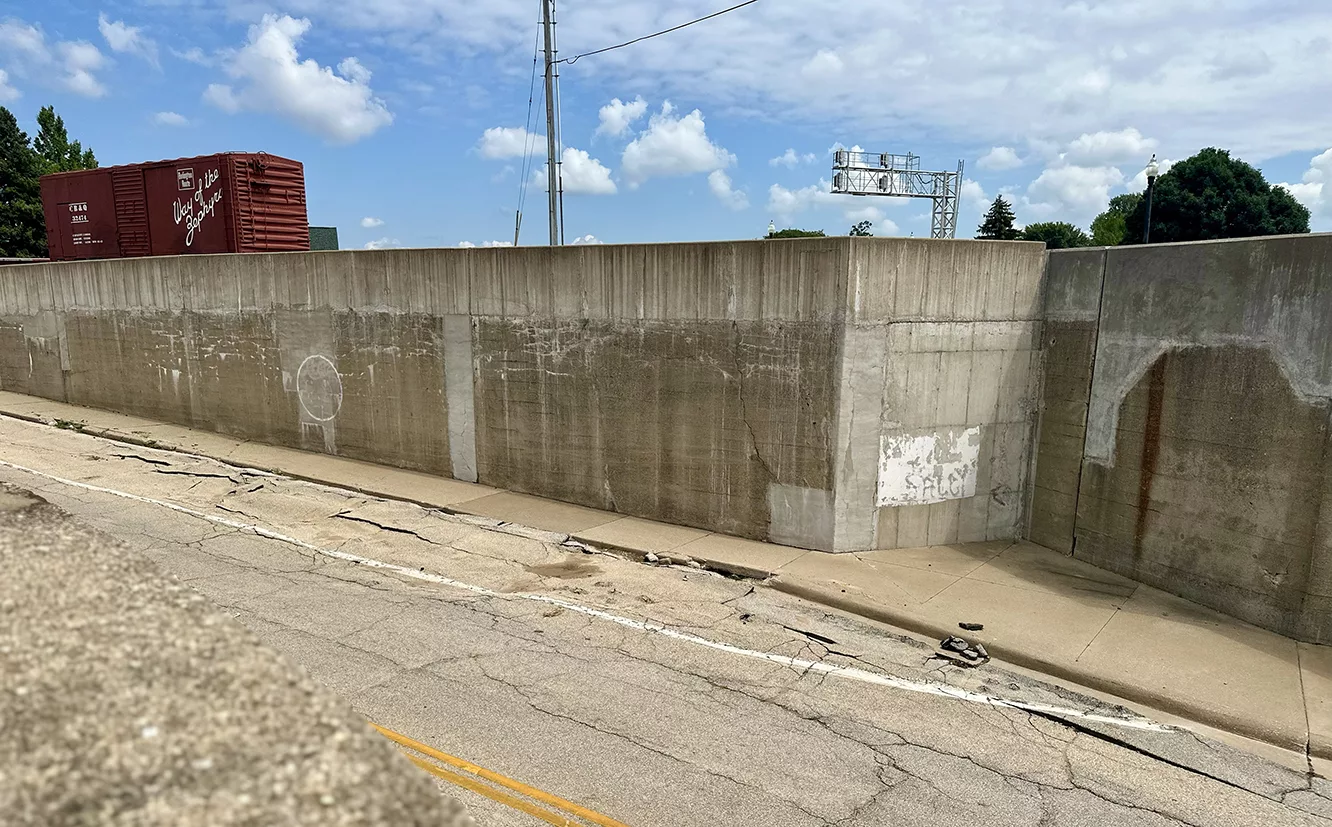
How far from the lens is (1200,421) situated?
8.64 m

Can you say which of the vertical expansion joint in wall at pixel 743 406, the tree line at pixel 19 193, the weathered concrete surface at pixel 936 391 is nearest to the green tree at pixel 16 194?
the tree line at pixel 19 193

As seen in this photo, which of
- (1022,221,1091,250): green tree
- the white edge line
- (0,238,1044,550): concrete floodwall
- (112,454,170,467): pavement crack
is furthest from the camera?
(1022,221,1091,250): green tree

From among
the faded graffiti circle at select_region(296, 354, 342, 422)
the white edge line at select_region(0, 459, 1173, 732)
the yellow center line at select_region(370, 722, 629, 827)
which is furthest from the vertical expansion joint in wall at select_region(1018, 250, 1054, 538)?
the faded graffiti circle at select_region(296, 354, 342, 422)

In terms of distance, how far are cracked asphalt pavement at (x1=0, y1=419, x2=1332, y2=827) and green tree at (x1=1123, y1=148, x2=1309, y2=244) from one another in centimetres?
4134

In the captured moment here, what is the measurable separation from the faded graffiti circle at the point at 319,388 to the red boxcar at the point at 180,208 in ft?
14.9

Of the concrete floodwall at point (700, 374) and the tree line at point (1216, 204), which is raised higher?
the tree line at point (1216, 204)

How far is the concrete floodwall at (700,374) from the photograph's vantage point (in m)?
9.90

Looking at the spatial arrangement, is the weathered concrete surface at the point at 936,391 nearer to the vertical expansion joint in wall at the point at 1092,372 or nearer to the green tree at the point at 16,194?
the vertical expansion joint in wall at the point at 1092,372

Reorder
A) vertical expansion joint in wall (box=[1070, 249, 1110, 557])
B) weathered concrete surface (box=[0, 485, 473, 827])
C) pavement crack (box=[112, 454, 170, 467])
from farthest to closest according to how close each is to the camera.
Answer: pavement crack (box=[112, 454, 170, 467]) < vertical expansion joint in wall (box=[1070, 249, 1110, 557]) < weathered concrete surface (box=[0, 485, 473, 827])

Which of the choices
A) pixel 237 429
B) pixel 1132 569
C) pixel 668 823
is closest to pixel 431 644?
pixel 668 823

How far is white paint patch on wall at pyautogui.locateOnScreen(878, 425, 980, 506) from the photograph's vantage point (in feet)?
33.2

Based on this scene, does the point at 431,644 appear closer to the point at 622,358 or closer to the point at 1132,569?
the point at 622,358

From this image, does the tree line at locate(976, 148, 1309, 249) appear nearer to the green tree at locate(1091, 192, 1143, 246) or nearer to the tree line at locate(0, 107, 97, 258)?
the green tree at locate(1091, 192, 1143, 246)

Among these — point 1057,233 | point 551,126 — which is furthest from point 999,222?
point 551,126
